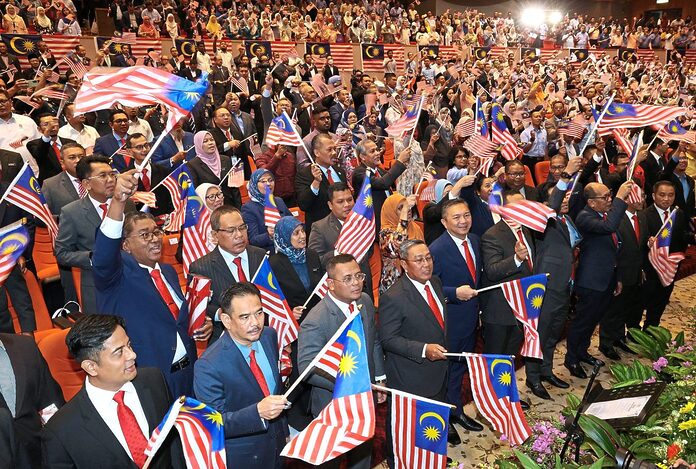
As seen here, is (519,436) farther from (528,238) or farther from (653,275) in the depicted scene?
(653,275)

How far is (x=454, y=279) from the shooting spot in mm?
4676

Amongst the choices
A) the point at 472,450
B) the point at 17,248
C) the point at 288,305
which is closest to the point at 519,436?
the point at 472,450

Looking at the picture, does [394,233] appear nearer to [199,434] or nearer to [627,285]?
[627,285]

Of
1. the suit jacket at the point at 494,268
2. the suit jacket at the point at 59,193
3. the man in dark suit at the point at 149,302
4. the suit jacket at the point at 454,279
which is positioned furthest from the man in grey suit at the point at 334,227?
the suit jacket at the point at 59,193

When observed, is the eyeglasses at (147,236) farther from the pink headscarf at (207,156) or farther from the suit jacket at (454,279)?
the pink headscarf at (207,156)

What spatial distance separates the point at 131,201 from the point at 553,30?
26.4 meters

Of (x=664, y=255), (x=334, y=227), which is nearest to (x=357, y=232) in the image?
(x=334, y=227)

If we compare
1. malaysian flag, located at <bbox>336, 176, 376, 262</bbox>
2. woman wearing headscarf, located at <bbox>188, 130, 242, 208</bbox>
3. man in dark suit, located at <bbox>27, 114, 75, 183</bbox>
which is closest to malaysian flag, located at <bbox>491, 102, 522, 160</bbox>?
malaysian flag, located at <bbox>336, 176, 376, 262</bbox>

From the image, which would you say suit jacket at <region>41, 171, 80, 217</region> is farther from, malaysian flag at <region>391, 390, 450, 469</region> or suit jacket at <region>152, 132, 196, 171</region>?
malaysian flag at <region>391, 390, 450, 469</region>

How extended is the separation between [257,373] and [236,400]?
0.17 metres

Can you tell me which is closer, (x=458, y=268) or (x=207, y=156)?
(x=458, y=268)

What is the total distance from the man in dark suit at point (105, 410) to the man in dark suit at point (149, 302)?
25.5 inches

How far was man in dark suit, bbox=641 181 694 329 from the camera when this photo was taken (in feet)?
20.5

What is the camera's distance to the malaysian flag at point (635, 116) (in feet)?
18.2
